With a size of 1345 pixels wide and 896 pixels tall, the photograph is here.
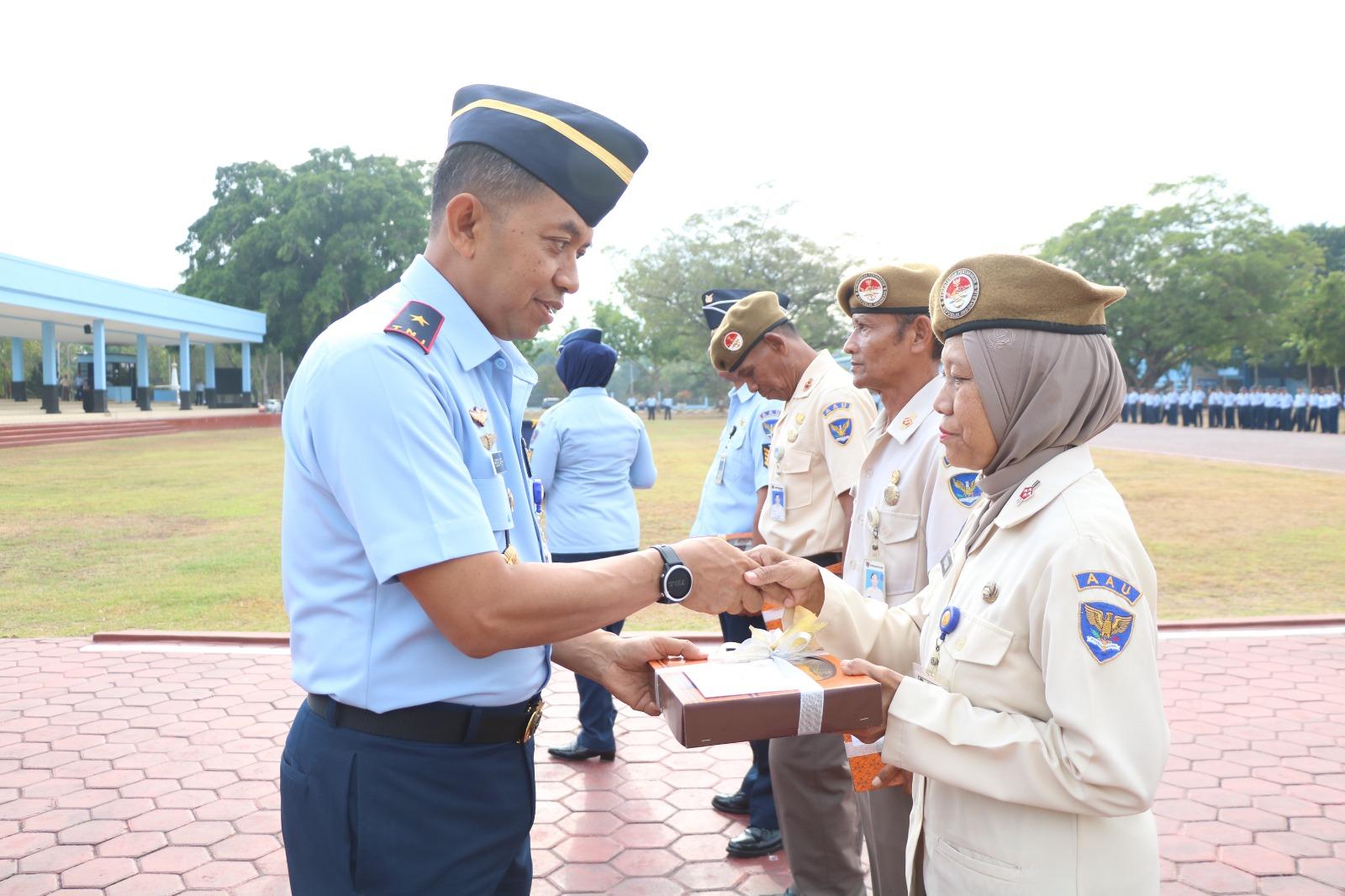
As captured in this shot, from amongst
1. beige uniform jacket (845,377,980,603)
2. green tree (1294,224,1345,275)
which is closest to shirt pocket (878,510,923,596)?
beige uniform jacket (845,377,980,603)

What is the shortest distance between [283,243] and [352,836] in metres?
44.5

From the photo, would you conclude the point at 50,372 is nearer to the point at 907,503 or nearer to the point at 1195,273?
the point at 907,503

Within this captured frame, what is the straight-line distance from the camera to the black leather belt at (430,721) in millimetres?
1611

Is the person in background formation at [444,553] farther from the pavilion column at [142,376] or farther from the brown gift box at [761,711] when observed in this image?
the pavilion column at [142,376]

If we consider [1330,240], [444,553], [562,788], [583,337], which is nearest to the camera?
[444,553]

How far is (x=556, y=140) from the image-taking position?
5.62 ft

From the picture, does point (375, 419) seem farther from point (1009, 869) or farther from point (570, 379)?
point (570, 379)

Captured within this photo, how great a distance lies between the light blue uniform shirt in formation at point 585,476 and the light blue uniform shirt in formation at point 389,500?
3.21m

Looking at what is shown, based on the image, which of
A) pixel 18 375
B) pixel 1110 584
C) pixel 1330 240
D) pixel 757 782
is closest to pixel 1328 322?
pixel 1330 240

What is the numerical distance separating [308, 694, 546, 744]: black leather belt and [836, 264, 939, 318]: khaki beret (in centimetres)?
202

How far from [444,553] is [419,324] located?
1.45 feet

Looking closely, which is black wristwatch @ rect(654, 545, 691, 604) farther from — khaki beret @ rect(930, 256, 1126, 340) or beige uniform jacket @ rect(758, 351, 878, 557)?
beige uniform jacket @ rect(758, 351, 878, 557)

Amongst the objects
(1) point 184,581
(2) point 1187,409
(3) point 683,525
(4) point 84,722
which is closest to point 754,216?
(2) point 1187,409

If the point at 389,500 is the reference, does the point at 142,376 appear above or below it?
above
